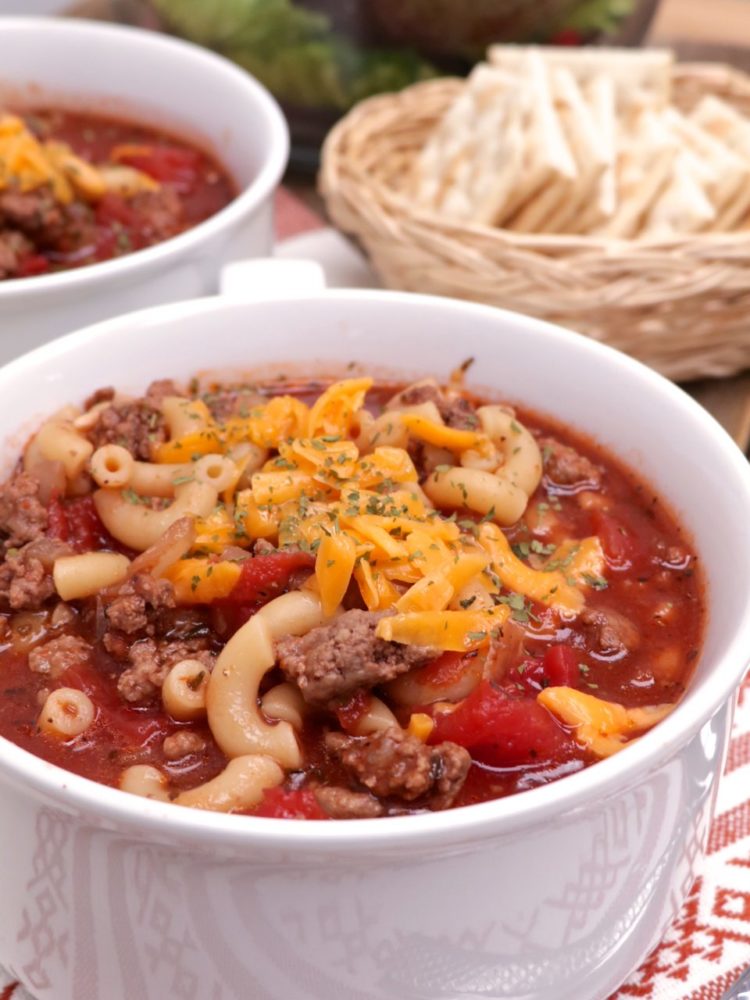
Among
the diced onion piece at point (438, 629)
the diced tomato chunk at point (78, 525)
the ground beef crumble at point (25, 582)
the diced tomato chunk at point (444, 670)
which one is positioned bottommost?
the diced tomato chunk at point (78, 525)

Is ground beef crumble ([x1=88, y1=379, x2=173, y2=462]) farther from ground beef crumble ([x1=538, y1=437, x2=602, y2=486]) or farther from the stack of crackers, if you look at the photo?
the stack of crackers

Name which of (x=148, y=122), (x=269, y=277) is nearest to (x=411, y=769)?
(x=269, y=277)

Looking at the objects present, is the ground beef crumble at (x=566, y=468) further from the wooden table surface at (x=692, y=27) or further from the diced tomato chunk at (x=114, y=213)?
the wooden table surface at (x=692, y=27)

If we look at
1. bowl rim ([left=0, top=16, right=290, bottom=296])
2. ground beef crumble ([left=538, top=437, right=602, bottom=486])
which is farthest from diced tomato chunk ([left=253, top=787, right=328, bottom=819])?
bowl rim ([left=0, top=16, right=290, bottom=296])

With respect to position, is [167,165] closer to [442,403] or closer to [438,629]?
[442,403]

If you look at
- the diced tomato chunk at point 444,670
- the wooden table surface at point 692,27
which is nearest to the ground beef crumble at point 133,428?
the diced tomato chunk at point 444,670
